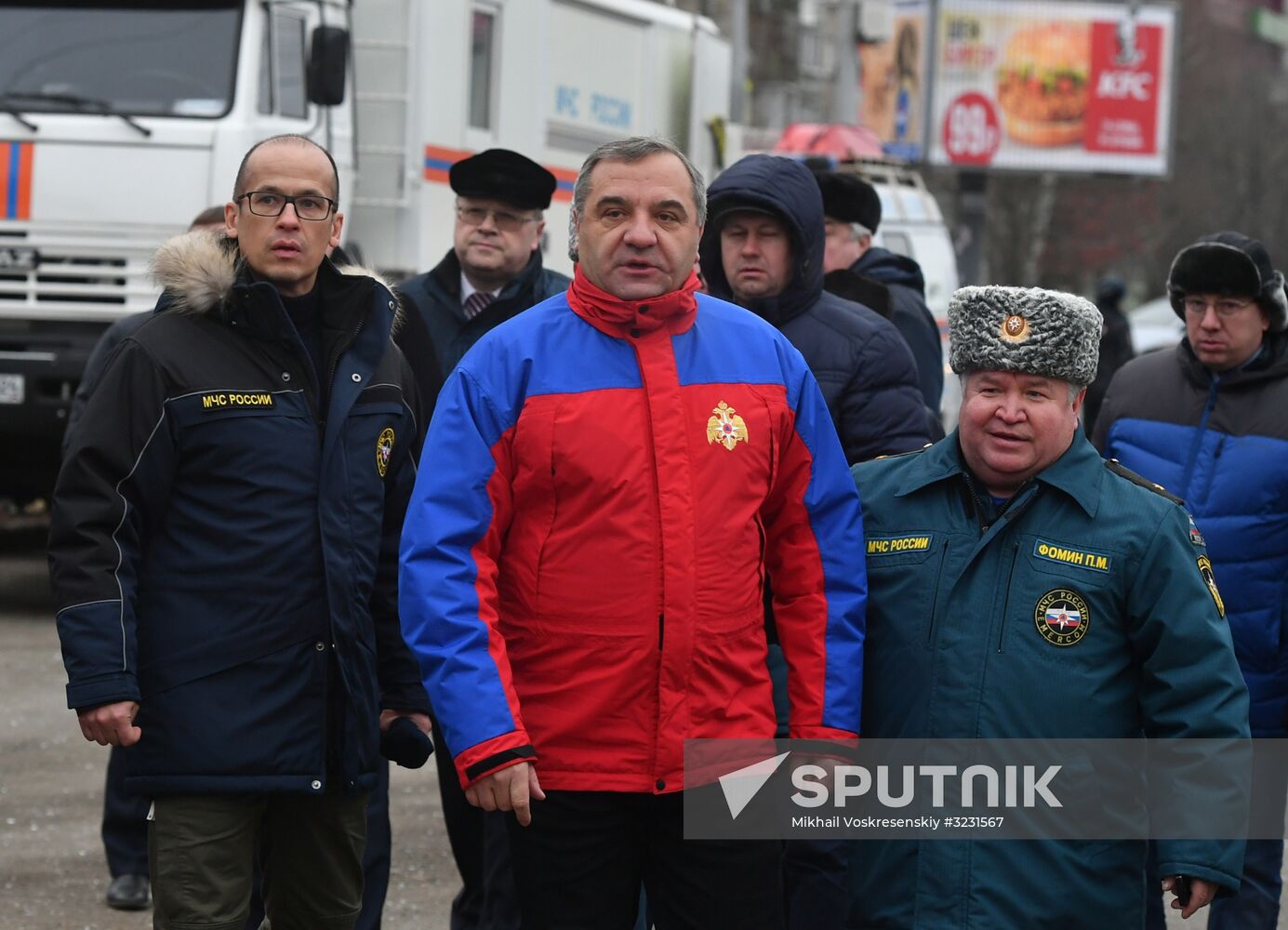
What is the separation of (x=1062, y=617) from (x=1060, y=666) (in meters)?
0.09

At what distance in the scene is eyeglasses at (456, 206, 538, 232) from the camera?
19.8 feet

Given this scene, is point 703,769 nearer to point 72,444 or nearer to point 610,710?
point 610,710

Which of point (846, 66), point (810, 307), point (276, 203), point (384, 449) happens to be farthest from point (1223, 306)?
point (846, 66)

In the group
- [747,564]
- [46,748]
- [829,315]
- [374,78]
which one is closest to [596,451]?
[747,564]

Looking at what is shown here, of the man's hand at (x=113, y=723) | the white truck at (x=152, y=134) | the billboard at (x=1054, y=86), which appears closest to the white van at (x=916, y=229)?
the white truck at (x=152, y=134)

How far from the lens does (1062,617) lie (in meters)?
3.67

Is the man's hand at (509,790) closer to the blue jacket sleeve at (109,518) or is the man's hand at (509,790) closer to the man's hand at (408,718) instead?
the blue jacket sleeve at (109,518)

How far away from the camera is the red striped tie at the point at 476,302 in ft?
20.1

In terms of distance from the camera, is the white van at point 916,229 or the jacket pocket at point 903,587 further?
the white van at point 916,229

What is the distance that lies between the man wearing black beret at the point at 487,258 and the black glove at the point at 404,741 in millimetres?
1704

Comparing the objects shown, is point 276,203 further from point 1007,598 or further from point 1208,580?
point 1208,580

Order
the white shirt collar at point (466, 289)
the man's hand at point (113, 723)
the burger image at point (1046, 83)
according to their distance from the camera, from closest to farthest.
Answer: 1. the man's hand at point (113, 723)
2. the white shirt collar at point (466, 289)
3. the burger image at point (1046, 83)

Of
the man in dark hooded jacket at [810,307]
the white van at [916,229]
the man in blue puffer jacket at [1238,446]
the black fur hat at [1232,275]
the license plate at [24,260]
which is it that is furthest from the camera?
the white van at [916,229]

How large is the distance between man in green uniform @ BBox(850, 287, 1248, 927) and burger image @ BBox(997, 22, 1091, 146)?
3316cm
